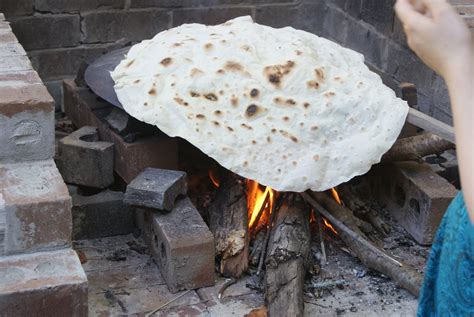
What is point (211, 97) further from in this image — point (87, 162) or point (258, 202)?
point (87, 162)

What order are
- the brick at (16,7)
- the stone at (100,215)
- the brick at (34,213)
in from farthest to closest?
the brick at (16,7) → the stone at (100,215) → the brick at (34,213)

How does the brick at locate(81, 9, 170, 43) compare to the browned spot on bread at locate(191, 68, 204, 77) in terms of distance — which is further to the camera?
the brick at locate(81, 9, 170, 43)

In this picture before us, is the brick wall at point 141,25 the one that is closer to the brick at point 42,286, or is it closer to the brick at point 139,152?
the brick at point 139,152

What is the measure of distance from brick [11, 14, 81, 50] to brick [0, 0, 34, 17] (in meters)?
0.05

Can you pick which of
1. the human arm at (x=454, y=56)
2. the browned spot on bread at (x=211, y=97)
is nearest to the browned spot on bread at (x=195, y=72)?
the browned spot on bread at (x=211, y=97)

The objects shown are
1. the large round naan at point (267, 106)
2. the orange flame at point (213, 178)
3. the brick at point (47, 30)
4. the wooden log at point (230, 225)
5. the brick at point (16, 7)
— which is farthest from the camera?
the brick at point (47, 30)

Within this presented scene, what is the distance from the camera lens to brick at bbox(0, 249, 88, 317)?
3.06 metres

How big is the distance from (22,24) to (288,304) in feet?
10.1

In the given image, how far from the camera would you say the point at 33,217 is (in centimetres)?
323

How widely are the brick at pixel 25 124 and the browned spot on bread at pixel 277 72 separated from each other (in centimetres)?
113

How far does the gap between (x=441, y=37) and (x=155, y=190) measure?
250 centimetres

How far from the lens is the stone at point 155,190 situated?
390 centimetres

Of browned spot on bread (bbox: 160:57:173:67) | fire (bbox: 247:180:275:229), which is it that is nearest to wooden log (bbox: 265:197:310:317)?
fire (bbox: 247:180:275:229)

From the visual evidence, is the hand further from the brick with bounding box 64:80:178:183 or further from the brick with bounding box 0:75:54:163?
the brick with bounding box 64:80:178:183
